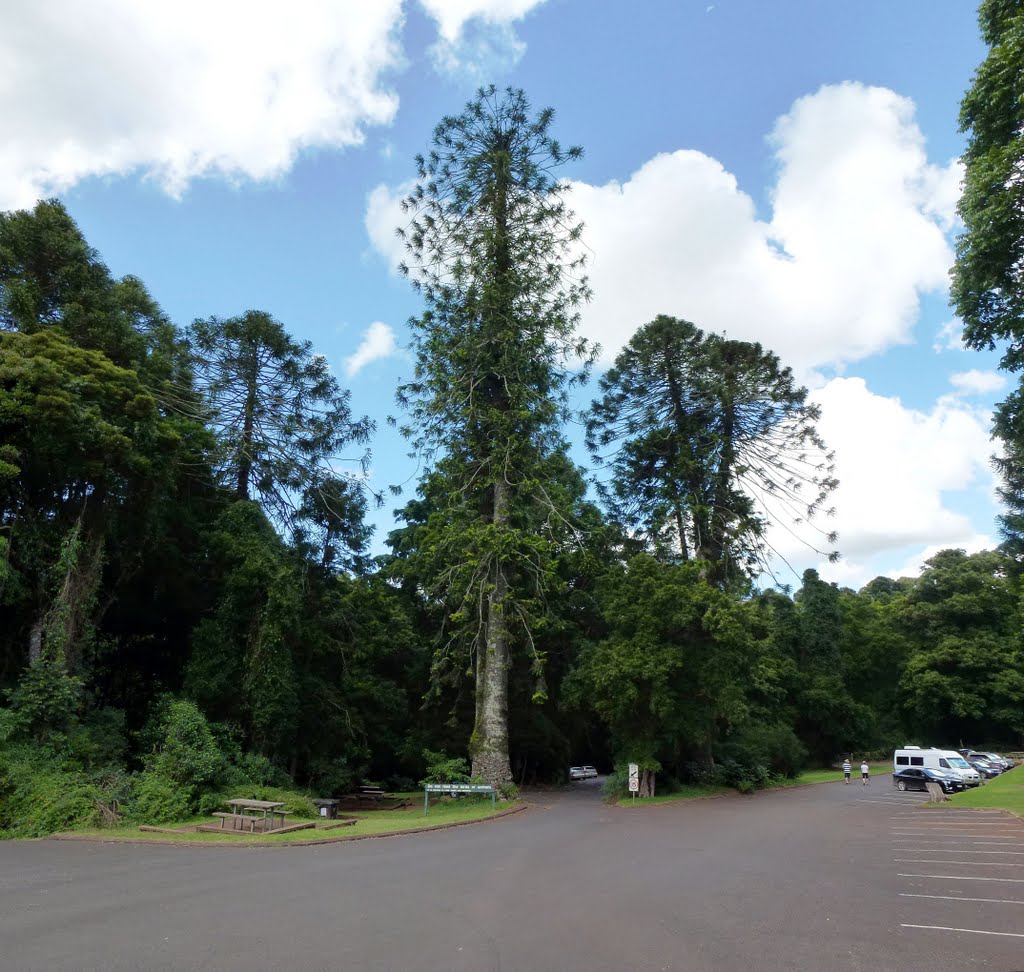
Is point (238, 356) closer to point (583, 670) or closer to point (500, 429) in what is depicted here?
point (500, 429)

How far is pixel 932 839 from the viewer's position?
13.9 metres

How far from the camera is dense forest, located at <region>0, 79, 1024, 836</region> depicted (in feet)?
62.2

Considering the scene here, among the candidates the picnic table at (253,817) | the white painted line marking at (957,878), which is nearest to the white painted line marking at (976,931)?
the white painted line marking at (957,878)

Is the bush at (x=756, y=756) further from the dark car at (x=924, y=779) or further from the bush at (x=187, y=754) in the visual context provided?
the bush at (x=187, y=754)

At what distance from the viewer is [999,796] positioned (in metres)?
21.0

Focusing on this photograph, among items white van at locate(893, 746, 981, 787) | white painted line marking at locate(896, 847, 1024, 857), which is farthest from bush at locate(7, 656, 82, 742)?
white van at locate(893, 746, 981, 787)

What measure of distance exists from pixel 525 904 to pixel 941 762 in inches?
1199

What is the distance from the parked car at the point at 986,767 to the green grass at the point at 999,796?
1186 centimetres

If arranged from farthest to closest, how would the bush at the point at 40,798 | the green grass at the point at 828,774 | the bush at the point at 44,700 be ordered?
the green grass at the point at 828,774
the bush at the point at 44,700
the bush at the point at 40,798

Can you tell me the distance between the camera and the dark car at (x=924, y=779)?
2984 centimetres

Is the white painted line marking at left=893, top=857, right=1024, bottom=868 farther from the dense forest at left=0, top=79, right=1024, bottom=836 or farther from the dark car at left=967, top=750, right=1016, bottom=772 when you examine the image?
the dark car at left=967, top=750, right=1016, bottom=772

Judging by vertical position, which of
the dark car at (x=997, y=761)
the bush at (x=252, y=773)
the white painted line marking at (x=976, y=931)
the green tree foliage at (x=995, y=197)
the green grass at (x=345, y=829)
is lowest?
the green grass at (x=345, y=829)

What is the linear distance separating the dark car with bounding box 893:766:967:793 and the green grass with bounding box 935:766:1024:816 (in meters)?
3.84

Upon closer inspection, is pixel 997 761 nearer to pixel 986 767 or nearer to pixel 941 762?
pixel 986 767
